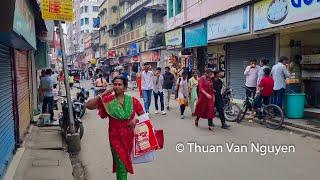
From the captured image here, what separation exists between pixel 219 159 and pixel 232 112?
4.81 meters

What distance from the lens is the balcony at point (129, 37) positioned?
4114 cm

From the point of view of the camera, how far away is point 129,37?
154ft

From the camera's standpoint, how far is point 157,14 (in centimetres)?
3841

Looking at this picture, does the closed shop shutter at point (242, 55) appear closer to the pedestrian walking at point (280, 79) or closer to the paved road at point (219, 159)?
the pedestrian walking at point (280, 79)

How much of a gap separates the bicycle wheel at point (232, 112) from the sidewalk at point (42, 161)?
4.90 metres

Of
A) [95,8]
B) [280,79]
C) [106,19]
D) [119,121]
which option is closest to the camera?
[119,121]

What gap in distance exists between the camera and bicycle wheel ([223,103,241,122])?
11.8 m

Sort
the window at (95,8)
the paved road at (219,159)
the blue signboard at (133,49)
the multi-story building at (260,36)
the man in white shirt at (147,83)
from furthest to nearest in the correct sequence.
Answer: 1. the window at (95,8)
2. the blue signboard at (133,49)
3. the man in white shirt at (147,83)
4. the multi-story building at (260,36)
5. the paved road at (219,159)

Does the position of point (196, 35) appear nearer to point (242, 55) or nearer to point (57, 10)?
point (242, 55)

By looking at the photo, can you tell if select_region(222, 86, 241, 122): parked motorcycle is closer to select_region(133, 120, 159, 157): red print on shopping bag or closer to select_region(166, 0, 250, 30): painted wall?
select_region(166, 0, 250, 30): painted wall

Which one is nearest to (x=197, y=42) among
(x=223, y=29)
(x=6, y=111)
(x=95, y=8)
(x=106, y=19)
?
(x=223, y=29)

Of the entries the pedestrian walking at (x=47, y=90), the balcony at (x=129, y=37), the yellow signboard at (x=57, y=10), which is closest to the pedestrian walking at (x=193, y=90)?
the pedestrian walking at (x=47, y=90)

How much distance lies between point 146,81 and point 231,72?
216 inches

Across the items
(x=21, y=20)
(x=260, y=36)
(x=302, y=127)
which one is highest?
(x=260, y=36)
